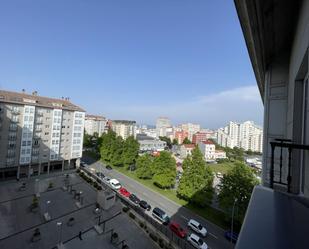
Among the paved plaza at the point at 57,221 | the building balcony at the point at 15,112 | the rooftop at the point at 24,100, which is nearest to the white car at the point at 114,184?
the paved plaza at the point at 57,221

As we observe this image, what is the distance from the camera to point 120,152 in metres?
28.0

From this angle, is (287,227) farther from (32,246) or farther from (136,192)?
(136,192)

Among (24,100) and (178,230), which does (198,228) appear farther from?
(24,100)

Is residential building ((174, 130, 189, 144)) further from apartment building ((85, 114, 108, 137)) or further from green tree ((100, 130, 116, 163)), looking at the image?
green tree ((100, 130, 116, 163))

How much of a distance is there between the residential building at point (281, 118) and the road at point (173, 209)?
10433mm

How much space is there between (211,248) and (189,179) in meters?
5.57

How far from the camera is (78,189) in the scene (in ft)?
61.8

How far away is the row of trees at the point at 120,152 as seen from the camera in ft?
90.0

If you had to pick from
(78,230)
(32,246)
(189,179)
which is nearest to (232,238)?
(189,179)

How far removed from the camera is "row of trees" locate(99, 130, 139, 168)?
1080 inches

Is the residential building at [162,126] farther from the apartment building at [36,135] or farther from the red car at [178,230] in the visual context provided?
the red car at [178,230]

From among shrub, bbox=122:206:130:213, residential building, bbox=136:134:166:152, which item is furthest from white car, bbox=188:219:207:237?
residential building, bbox=136:134:166:152

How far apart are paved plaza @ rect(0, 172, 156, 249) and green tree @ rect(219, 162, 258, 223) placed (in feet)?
19.2

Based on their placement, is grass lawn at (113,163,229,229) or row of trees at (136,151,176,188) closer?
grass lawn at (113,163,229,229)
